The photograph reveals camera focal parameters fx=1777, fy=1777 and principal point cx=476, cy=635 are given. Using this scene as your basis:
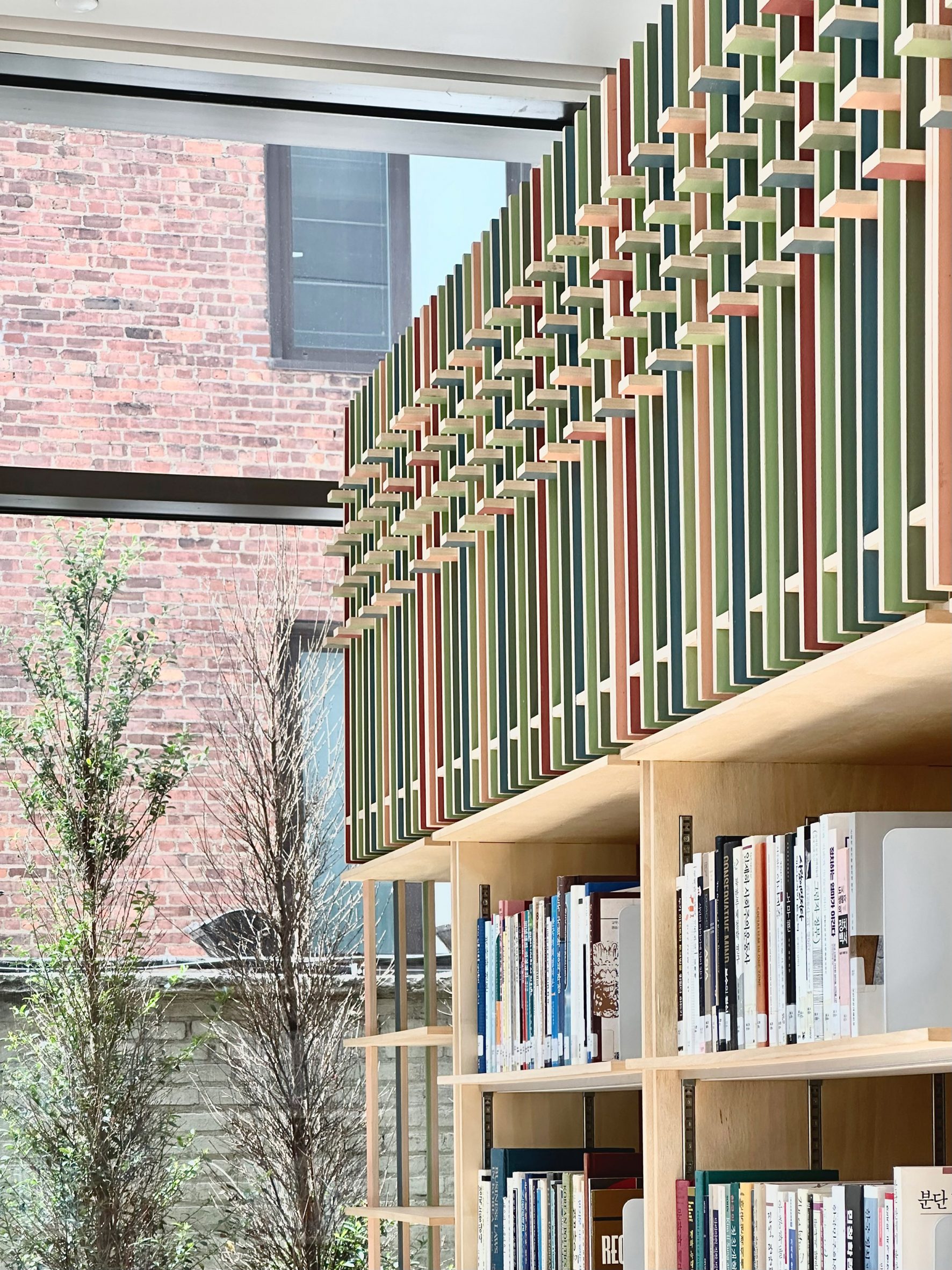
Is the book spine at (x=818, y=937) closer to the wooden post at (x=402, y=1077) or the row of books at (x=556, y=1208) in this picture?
the row of books at (x=556, y=1208)

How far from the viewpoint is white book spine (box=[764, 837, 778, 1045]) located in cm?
239

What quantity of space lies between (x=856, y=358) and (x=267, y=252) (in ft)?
20.9

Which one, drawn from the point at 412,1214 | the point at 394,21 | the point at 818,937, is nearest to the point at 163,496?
the point at 394,21

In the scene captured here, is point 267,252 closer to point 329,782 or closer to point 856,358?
point 329,782

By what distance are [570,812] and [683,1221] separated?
0.97m

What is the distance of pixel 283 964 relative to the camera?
6.91 meters

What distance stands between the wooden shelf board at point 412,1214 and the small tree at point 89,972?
6.22 ft

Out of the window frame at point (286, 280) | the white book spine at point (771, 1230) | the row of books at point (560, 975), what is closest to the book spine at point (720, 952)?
the white book spine at point (771, 1230)

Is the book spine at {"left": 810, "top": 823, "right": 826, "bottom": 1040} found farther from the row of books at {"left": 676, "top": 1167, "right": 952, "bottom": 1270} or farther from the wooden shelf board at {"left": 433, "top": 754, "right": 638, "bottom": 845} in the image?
the wooden shelf board at {"left": 433, "top": 754, "right": 638, "bottom": 845}

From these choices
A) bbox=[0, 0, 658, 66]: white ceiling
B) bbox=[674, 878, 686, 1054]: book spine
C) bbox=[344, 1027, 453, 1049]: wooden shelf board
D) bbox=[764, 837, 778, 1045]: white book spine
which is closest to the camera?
bbox=[764, 837, 778, 1045]: white book spine

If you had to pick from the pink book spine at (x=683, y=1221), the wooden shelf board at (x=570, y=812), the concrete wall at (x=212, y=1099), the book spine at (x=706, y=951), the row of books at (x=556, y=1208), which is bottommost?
the concrete wall at (x=212, y=1099)

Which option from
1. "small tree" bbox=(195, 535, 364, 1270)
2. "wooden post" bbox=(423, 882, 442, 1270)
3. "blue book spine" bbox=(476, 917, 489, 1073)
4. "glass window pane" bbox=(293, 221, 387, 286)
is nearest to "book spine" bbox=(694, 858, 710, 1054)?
"blue book spine" bbox=(476, 917, 489, 1073)

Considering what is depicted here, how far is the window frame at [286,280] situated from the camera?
8.09 metres

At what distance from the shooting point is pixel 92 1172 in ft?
21.9
